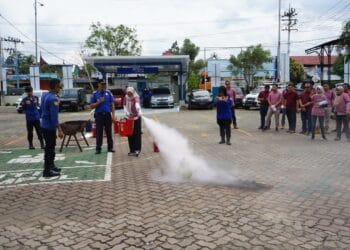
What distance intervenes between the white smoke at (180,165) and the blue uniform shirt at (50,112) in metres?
2.28

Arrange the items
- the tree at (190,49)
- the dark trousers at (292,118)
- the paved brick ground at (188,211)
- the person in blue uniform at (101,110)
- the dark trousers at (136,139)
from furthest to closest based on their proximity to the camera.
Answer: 1. the tree at (190,49)
2. the dark trousers at (292,118)
3. the person in blue uniform at (101,110)
4. the dark trousers at (136,139)
5. the paved brick ground at (188,211)

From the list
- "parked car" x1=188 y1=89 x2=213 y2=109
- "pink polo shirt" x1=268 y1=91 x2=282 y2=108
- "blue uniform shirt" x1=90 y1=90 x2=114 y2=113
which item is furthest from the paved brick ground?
"parked car" x1=188 y1=89 x2=213 y2=109

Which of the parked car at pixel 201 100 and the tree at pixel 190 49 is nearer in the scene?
the parked car at pixel 201 100

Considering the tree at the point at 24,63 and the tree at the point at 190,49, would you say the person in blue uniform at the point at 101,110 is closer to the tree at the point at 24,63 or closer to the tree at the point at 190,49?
the tree at the point at 190,49

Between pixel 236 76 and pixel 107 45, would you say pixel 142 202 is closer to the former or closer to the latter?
pixel 107 45

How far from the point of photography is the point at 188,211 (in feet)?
18.6

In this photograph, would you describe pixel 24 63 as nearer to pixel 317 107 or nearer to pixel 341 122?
pixel 317 107

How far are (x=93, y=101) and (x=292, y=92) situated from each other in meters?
8.11

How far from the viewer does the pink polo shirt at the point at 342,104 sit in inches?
511

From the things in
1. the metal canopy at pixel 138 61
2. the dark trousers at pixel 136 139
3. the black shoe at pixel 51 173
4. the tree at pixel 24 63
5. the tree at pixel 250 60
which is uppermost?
the tree at pixel 24 63

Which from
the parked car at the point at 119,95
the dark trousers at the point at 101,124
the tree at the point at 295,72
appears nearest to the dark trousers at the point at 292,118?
the dark trousers at the point at 101,124

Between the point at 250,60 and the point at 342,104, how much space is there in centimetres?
3902

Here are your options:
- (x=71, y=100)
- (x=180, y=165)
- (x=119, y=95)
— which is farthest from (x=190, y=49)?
(x=180, y=165)

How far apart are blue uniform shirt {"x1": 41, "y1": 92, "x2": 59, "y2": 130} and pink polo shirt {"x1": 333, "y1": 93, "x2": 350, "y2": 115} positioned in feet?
29.4
